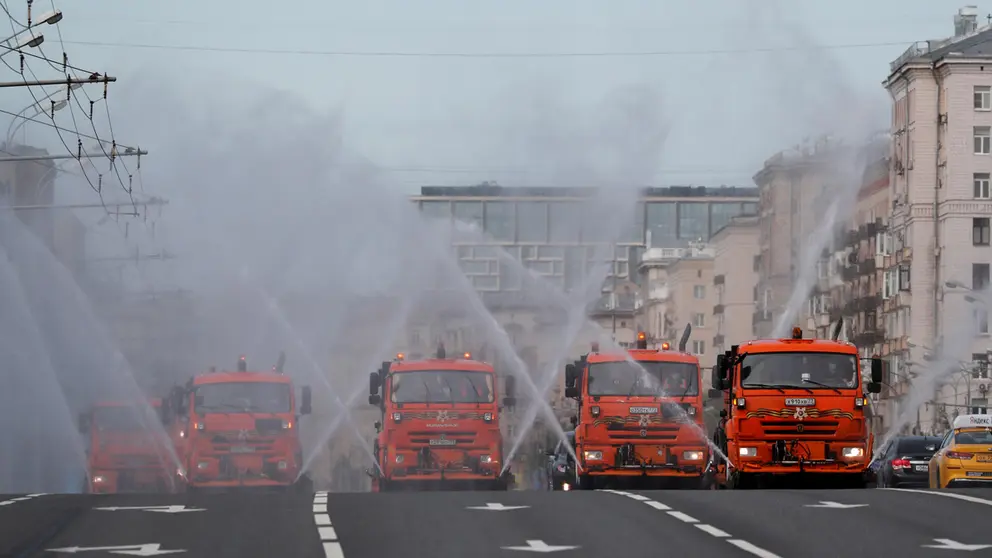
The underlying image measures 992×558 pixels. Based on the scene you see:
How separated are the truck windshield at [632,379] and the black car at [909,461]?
641 cm

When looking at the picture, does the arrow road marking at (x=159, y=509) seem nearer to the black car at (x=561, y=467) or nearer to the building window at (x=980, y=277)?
the black car at (x=561, y=467)

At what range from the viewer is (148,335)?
65000 mm

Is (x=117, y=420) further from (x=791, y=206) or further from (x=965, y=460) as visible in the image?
(x=791, y=206)

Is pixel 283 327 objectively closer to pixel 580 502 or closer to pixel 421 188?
pixel 580 502

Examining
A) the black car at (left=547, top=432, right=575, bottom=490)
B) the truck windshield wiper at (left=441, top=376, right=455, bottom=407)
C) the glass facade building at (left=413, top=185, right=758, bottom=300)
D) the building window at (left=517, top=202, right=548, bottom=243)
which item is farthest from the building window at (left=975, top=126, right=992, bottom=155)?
the truck windshield wiper at (left=441, top=376, right=455, bottom=407)

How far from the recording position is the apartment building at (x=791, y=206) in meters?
55.0

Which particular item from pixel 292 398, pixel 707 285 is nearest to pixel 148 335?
pixel 292 398

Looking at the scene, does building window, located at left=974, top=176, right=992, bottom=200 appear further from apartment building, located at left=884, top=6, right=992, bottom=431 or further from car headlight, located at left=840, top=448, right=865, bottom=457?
car headlight, located at left=840, top=448, right=865, bottom=457

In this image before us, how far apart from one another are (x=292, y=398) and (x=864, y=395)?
14839 millimetres

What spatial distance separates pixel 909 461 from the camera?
42406 mm

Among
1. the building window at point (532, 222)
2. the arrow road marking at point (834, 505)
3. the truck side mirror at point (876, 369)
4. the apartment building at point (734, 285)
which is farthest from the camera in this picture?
the apartment building at point (734, 285)

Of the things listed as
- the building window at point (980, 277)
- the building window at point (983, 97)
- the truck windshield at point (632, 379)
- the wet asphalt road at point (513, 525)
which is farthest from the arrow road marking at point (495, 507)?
the building window at point (983, 97)

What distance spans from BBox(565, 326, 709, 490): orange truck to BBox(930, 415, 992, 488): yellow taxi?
5.18 meters

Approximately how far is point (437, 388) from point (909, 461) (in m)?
11.4
